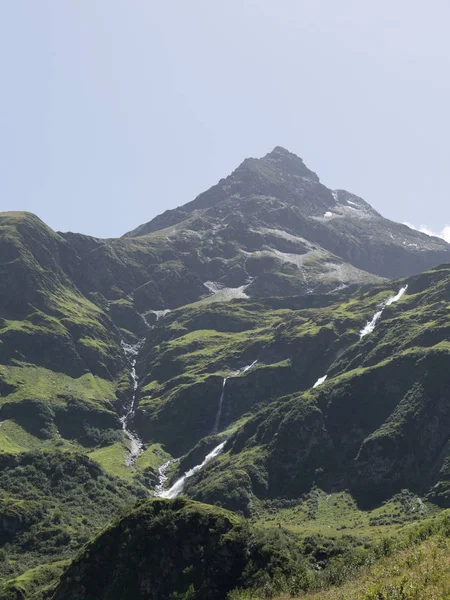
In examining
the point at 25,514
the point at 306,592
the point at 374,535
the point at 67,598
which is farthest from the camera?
the point at 25,514

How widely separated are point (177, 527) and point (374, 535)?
206 feet

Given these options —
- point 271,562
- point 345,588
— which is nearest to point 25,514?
point 271,562

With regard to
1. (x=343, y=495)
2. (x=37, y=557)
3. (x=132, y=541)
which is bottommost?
(x=343, y=495)

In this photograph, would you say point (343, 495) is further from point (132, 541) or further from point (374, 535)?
point (132, 541)

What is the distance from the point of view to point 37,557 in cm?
16538

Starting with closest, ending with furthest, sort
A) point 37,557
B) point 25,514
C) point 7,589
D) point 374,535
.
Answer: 1. point 7,589
2. point 374,535
3. point 37,557
4. point 25,514

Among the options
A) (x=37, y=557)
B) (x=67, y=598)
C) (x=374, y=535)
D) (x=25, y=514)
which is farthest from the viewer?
(x=25, y=514)

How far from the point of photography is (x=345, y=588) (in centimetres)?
7088

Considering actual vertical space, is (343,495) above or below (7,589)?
below

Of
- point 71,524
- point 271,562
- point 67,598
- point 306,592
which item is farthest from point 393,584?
point 71,524

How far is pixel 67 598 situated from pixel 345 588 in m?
56.4

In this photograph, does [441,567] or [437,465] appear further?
[437,465]

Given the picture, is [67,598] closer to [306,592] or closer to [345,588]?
[306,592]

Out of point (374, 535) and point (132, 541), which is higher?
point (132, 541)
